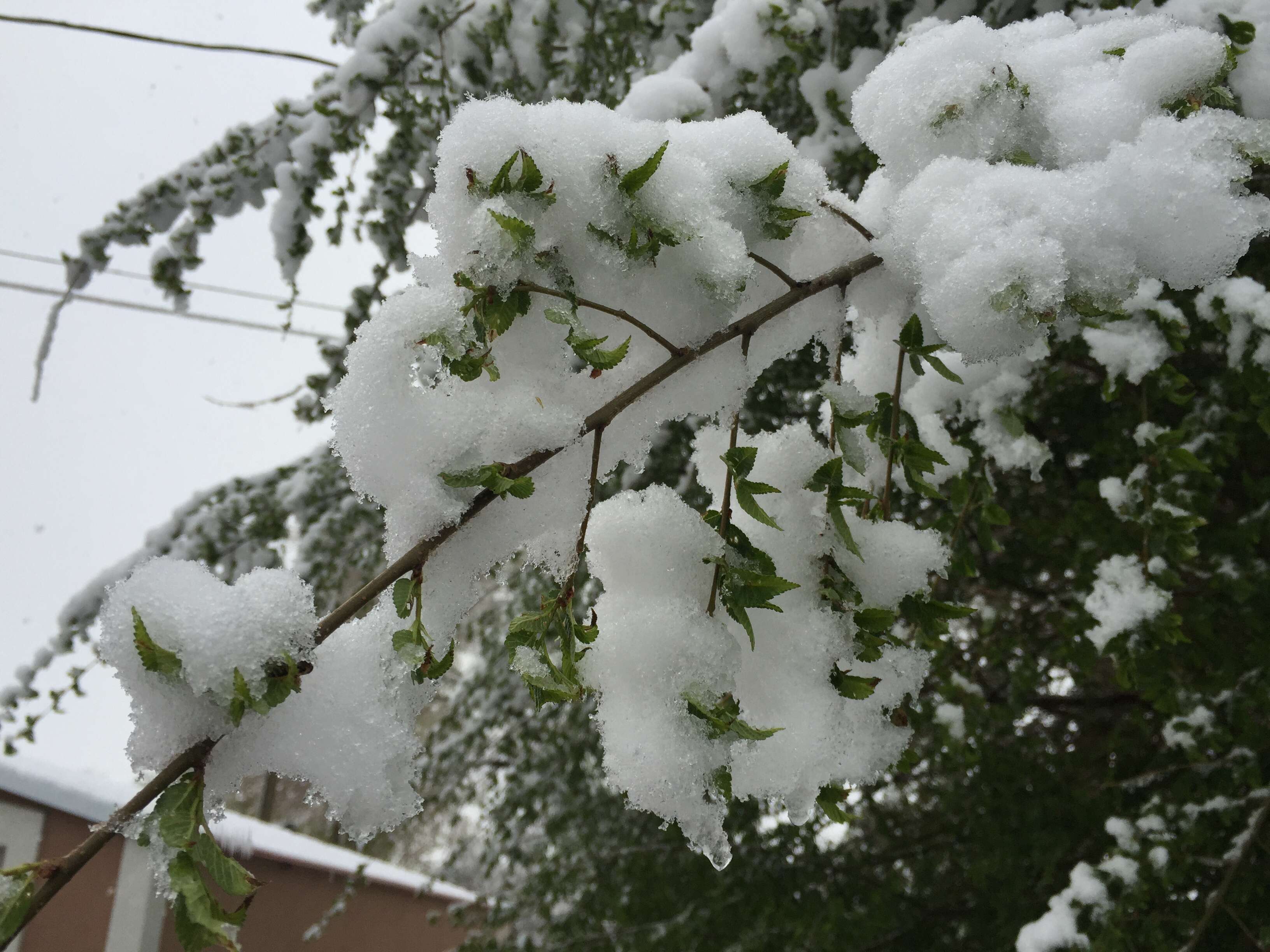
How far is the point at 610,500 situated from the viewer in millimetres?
849

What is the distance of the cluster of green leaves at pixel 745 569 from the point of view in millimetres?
695

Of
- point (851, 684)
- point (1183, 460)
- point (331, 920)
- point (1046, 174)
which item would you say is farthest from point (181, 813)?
point (331, 920)

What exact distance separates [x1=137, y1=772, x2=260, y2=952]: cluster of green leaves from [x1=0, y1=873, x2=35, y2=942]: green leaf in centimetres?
6

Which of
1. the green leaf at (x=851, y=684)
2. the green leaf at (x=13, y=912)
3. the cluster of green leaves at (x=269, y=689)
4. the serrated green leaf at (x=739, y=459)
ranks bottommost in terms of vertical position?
the green leaf at (x=13, y=912)

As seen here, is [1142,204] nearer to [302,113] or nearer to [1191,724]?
[1191,724]

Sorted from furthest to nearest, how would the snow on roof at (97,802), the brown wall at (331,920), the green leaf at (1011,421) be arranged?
1. the brown wall at (331,920)
2. the snow on roof at (97,802)
3. the green leaf at (1011,421)

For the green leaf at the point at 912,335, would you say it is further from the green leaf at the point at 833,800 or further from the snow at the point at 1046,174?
the green leaf at the point at 833,800

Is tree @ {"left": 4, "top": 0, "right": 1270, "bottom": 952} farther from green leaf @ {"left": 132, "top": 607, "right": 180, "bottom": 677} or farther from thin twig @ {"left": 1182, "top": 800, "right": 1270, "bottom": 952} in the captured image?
thin twig @ {"left": 1182, "top": 800, "right": 1270, "bottom": 952}

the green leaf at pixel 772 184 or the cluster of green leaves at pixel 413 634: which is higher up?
the green leaf at pixel 772 184

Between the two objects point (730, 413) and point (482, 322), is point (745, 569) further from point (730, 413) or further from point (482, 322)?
point (482, 322)

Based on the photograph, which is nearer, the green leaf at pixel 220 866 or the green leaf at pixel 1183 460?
the green leaf at pixel 220 866

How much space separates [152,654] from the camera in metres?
0.55

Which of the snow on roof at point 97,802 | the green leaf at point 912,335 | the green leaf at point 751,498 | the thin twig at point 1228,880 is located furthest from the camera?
the snow on roof at point 97,802

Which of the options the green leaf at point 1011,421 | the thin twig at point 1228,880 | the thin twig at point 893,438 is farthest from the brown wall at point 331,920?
the thin twig at point 893,438
